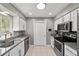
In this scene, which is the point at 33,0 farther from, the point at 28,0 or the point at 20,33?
the point at 20,33

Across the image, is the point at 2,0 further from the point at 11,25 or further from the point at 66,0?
the point at 11,25

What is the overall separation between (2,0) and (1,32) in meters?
1.54

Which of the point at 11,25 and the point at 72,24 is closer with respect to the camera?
the point at 72,24

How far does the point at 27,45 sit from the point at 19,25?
55 centimetres

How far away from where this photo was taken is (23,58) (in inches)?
12.3

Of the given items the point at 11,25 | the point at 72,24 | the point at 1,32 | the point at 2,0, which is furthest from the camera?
the point at 11,25

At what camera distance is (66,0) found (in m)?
0.31

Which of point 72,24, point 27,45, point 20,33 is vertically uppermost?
point 72,24

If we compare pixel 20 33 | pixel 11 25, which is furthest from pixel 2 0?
pixel 20 33

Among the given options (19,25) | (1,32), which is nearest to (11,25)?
(19,25)

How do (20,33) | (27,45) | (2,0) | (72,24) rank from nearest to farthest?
(2,0) → (72,24) → (27,45) → (20,33)

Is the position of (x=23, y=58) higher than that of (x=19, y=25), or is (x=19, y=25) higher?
(x=19, y=25)

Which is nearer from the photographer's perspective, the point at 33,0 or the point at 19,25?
the point at 33,0

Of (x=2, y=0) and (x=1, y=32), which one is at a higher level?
(x=2, y=0)
